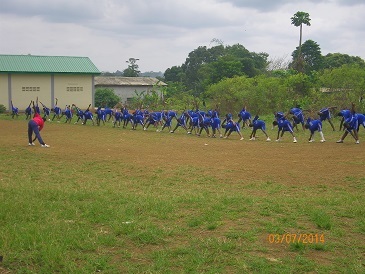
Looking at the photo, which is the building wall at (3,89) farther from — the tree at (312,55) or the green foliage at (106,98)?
the tree at (312,55)

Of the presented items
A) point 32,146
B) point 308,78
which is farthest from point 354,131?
point 308,78

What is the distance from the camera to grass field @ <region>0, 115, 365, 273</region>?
579 cm

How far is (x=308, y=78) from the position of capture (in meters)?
38.5

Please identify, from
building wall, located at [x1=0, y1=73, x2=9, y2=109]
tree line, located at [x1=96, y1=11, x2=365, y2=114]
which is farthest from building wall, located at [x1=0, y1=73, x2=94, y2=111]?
tree line, located at [x1=96, y1=11, x2=365, y2=114]

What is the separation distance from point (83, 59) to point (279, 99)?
81.5ft

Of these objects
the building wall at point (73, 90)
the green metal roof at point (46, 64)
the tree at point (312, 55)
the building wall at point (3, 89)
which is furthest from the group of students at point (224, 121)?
the tree at point (312, 55)

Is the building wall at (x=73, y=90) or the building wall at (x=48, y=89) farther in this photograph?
the building wall at (x=73, y=90)

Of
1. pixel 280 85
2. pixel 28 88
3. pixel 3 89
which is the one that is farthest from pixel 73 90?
pixel 280 85

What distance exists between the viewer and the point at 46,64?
5088 cm

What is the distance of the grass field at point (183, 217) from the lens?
5789mm

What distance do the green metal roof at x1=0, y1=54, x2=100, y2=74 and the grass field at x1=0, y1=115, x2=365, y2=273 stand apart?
3752 centimetres

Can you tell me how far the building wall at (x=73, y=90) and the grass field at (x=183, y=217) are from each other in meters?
38.0

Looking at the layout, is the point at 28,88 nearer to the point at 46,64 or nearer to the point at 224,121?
the point at 46,64

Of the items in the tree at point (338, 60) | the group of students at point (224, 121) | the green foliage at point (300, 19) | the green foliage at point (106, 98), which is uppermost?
the green foliage at point (300, 19)
